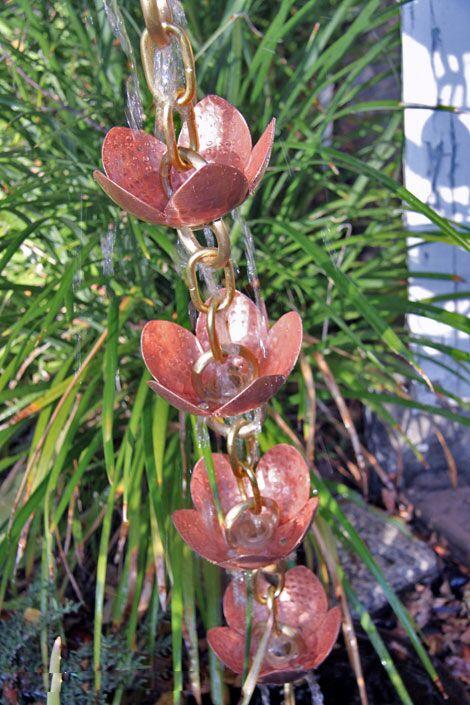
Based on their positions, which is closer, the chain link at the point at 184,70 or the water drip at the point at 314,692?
the chain link at the point at 184,70

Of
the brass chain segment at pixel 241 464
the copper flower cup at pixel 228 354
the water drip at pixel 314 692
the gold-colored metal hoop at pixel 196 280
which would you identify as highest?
the gold-colored metal hoop at pixel 196 280

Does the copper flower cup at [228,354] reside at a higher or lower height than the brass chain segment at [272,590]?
higher

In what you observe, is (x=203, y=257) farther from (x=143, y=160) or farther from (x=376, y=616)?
(x=376, y=616)

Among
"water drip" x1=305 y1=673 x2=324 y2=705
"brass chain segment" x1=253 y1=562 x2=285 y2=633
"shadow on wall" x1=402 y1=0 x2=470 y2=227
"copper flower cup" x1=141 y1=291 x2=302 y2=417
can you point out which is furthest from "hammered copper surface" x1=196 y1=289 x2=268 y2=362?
"shadow on wall" x1=402 y1=0 x2=470 y2=227

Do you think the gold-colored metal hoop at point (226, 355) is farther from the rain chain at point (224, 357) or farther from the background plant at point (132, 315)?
the background plant at point (132, 315)

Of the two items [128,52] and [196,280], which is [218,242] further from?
[128,52]

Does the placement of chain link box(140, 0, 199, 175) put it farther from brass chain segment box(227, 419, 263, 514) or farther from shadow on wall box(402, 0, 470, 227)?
shadow on wall box(402, 0, 470, 227)

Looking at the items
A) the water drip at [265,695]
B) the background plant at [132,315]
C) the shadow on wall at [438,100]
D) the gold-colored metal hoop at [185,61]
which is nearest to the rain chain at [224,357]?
the gold-colored metal hoop at [185,61]

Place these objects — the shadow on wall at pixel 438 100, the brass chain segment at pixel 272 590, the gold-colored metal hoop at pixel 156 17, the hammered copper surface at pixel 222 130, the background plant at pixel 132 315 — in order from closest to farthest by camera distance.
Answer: the gold-colored metal hoop at pixel 156 17 → the hammered copper surface at pixel 222 130 → the brass chain segment at pixel 272 590 → the background plant at pixel 132 315 → the shadow on wall at pixel 438 100
